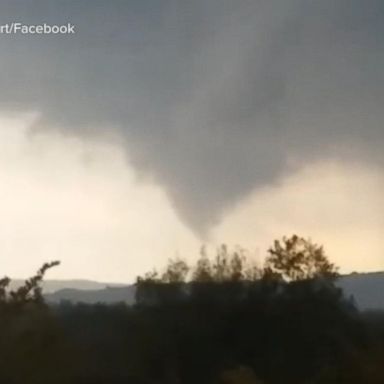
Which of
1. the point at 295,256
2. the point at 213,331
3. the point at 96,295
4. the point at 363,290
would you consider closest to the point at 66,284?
the point at 96,295

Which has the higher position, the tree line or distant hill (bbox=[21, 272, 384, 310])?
distant hill (bbox=[21, 272, 384, 310])

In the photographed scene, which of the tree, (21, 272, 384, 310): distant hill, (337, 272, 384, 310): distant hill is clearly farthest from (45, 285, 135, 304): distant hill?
(337, 272, 384, 310): distant hill

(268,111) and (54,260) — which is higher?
(268,111)

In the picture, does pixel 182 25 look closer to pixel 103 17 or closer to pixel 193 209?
pixel 103 17

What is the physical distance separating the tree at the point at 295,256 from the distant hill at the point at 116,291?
0.06m

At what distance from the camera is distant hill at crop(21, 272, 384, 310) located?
2.34 m

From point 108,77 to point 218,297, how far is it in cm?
61

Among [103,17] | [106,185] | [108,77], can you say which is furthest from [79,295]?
[103,17]

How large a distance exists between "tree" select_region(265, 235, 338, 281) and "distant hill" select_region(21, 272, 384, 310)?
0.06 meters

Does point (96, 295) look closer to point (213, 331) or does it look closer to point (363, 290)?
point (213, 331)

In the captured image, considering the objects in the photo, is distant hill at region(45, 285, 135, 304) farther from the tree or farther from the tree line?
the tree

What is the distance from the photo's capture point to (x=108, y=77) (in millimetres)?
2453

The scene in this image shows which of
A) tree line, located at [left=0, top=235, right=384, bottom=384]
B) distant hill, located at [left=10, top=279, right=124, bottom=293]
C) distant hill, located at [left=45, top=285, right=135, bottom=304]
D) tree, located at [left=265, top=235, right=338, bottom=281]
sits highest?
tree, located at [left=265, top=235, right=338, bottom=281]

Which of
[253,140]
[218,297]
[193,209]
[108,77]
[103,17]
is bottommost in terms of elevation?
[218,297]
